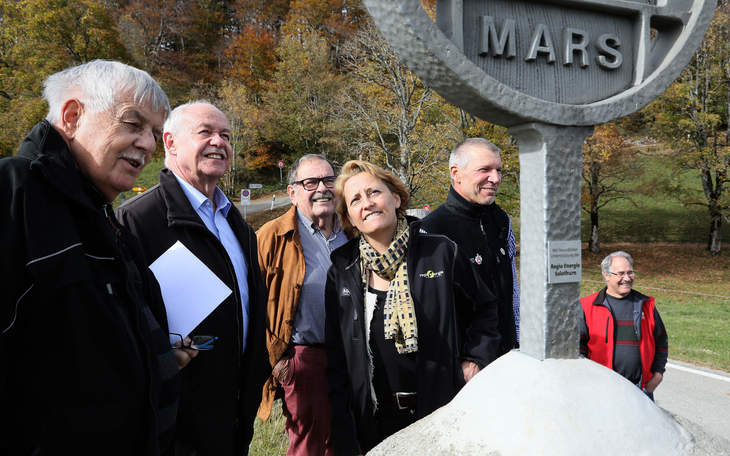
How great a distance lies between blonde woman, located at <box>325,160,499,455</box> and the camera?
221 cm

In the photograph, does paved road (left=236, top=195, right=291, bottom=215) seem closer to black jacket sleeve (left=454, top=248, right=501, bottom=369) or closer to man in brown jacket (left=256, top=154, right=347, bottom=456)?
man in brown jacket (left=256, top=154, right=347, bottom=456)

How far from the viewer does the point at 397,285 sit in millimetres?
2281

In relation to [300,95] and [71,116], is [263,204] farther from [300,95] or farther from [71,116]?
[71,116]

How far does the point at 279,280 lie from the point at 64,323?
1.92 metres

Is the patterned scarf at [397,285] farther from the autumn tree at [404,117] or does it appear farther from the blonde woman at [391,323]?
the autumn tree at [404,117]

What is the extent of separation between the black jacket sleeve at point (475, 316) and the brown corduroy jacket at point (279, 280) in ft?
3.64

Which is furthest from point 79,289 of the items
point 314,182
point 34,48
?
point 34,48

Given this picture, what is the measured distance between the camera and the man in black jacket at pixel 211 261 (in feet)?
6.68

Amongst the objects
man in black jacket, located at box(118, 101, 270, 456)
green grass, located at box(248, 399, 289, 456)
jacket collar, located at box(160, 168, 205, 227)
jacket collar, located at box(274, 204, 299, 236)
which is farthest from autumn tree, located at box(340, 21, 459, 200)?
jacket collar, located at box(160, 168, 205, 227)

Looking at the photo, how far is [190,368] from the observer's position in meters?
2.01

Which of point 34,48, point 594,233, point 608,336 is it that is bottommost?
point 594,233

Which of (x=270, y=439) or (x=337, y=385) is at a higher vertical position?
(x=337, y=385)

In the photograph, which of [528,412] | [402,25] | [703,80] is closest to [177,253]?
[402,25]

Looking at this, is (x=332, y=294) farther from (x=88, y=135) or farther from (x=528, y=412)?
(x=88, y=135)
